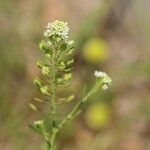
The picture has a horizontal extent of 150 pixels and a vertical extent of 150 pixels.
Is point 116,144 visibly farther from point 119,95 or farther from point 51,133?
point 51,133

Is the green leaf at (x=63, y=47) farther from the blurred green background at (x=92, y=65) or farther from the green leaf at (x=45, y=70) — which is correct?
the blurred green background at (x=92, y=65)

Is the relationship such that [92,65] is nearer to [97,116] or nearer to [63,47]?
[97,116]

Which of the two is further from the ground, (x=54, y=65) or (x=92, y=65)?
(x=54, y=65)

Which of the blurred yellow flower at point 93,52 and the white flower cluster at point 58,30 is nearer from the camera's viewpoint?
the white flower cluster at point 58,30

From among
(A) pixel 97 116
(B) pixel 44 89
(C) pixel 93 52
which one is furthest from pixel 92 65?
(B) pixel 44 89

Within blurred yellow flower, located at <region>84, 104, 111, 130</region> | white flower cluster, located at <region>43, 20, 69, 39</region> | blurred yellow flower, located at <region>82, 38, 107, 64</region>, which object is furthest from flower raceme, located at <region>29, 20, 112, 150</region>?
blurred yellow flower, located at <region>82, 38, 107, 64</region>


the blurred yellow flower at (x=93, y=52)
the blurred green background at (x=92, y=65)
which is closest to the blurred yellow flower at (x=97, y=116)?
the blurred green background at (x=92, y=65)

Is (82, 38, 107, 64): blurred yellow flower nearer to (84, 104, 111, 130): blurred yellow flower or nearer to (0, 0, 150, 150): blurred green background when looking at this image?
(0, 0, 150, 150): blurred green background
